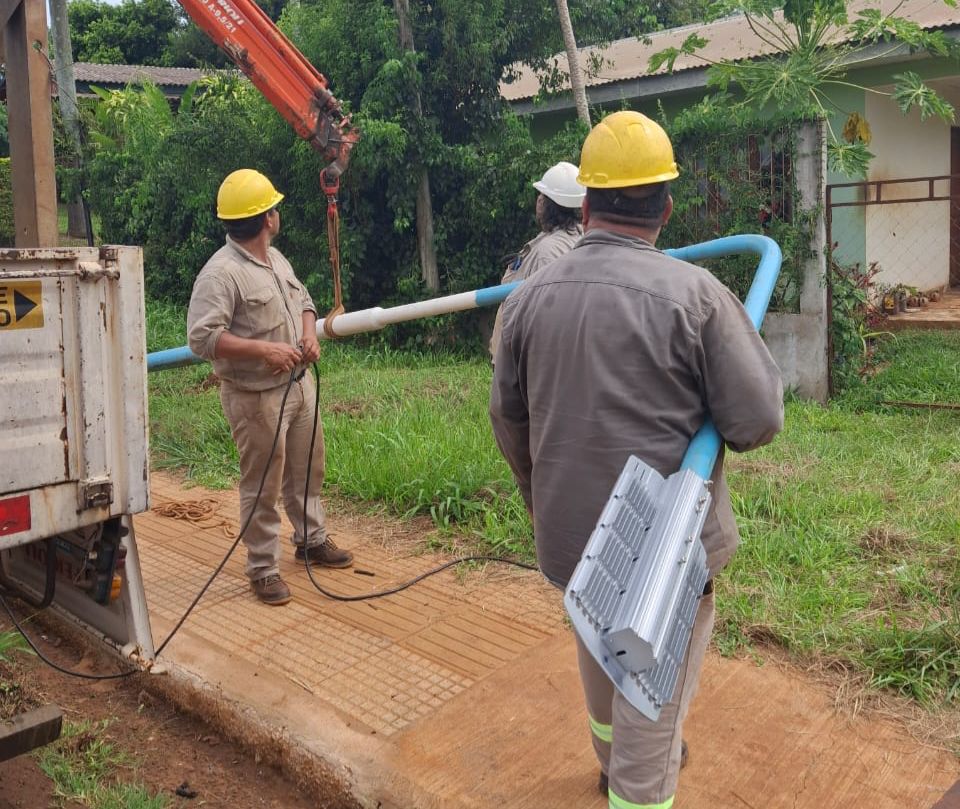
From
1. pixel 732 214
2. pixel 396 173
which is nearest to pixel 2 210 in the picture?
pixel 396 173

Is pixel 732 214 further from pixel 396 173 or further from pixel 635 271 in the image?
pixel 635 271

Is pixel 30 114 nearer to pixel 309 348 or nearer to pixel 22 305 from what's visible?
pixel 22 305

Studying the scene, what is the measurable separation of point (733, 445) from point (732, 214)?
666 cm

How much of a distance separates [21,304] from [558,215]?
2606 mm

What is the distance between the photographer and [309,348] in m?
4.70

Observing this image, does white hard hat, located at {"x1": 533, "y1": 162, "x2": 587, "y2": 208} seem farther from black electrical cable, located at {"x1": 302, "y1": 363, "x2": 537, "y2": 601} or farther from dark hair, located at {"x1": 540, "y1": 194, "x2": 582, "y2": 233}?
black electrical cable, located at {"x1": 302, "y1": 363, "x2": 537, "y2": 601}

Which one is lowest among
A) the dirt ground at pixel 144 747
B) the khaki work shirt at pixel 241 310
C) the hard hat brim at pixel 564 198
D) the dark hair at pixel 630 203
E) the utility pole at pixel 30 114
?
the dirt ground at pixel 144 747

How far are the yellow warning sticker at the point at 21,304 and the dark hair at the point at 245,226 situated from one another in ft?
5.27

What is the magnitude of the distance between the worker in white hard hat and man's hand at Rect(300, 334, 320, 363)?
2.75ft

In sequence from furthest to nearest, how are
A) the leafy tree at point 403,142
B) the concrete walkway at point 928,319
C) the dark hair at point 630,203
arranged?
the leafy tree at point 403,142 < the concrete walkway at point 928,319 < the dark hair at point 630,203

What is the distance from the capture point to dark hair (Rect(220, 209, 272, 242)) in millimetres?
4594

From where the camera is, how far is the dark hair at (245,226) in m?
4.59

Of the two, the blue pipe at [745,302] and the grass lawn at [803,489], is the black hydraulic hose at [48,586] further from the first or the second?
the grass lawn at [803,489]

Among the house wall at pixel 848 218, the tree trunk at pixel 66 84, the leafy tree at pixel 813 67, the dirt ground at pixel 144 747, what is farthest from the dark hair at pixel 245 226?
the tree trunk at pixel 66 84
